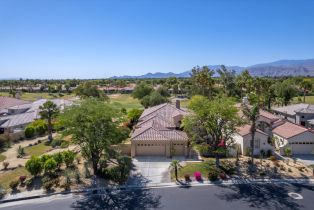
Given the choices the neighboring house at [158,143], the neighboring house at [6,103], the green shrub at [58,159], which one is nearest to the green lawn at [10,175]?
the green shrub at [58,159]

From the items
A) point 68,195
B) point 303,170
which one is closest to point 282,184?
point 303,170

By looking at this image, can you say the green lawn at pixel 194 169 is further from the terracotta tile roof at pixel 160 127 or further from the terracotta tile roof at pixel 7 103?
the terracotta tile roof at pixel 7 103

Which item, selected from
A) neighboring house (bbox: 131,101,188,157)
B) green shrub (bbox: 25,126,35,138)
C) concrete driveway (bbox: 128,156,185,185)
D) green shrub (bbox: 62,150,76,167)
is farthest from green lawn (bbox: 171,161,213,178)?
green shrub (bbox: 25,126,35,138)

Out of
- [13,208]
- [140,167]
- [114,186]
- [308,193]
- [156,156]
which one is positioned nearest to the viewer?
[13,208]

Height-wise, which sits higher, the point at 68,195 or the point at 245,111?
the point at 245,111

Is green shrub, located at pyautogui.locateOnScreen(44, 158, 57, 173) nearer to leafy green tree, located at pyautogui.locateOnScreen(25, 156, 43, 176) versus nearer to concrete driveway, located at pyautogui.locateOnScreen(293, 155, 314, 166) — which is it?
leafy green tree, located at pyautogui.locateOnScreen(25, 156, 43, 176)

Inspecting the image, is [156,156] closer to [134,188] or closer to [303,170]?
[134,188]
